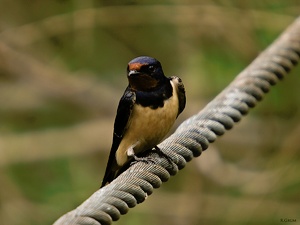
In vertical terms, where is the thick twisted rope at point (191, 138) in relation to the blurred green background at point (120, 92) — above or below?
below

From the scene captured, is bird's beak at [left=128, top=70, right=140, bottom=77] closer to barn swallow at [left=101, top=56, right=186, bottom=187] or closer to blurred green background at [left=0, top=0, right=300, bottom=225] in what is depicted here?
barn swallow at [left=101, top=56, right=186, bottom=187]

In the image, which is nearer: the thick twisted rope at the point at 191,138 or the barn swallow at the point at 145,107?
the thick twisted rope at the point at 191,138

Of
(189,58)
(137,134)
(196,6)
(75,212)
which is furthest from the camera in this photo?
(189,58)

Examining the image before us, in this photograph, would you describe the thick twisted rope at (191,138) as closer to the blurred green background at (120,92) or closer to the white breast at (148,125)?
the white breast at (148,125)

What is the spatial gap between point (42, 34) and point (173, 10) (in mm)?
673

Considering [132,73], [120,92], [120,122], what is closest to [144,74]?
[132,73]

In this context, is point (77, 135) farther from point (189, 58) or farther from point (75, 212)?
point (75, 212)

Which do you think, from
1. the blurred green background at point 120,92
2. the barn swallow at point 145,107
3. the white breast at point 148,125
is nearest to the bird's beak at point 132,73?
the barn swallow at point 145,107

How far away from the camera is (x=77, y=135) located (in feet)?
18.6

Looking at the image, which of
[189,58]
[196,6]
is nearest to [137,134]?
[196,6]

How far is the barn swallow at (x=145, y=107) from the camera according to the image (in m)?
2.96

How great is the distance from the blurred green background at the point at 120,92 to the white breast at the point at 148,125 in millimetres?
1937

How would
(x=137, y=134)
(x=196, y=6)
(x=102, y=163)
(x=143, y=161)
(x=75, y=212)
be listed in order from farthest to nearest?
(x=102, y=163)
(x=196, y=6)
(x=137, y=134)
(x=143, y=161)
(x=75, y=212)

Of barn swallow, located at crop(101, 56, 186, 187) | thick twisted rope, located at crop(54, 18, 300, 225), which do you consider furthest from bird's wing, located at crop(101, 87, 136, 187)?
thick twisted rope, located at crop(54, 18, 300, 225)
